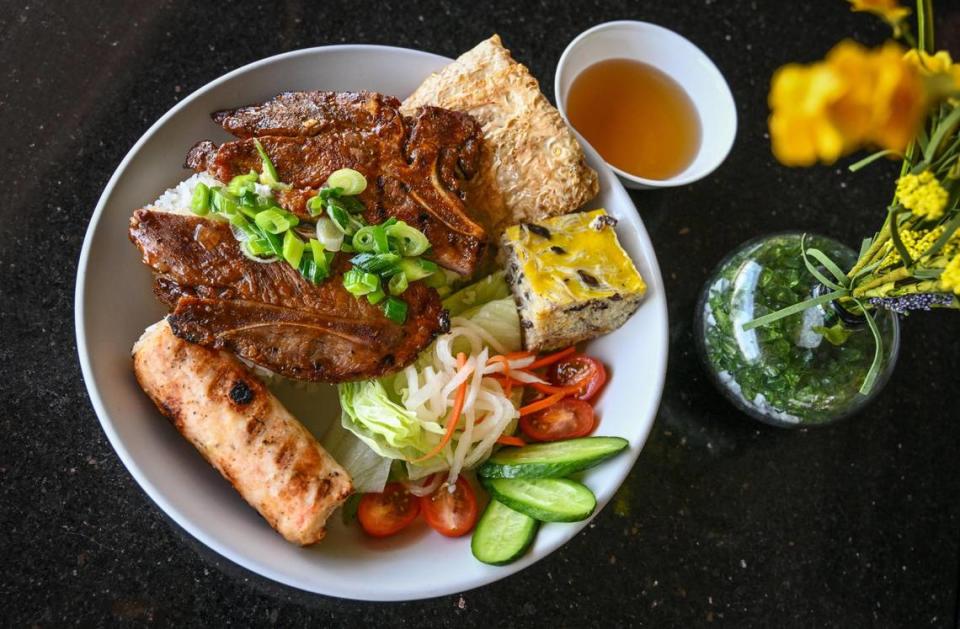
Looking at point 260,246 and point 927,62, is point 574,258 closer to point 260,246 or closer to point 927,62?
point 260,246

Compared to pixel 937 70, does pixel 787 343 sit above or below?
below

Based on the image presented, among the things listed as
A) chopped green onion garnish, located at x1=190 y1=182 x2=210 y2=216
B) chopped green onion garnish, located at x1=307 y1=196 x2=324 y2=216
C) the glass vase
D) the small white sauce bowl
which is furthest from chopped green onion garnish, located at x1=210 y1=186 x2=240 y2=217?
the glass vase

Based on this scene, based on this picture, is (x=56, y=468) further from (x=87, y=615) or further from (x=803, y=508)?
(x=803, y=508)

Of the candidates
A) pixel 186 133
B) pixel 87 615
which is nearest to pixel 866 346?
pixel 186 133

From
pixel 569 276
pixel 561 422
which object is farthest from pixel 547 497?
pixel 569 276

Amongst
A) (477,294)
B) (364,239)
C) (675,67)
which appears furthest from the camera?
(675,67)
